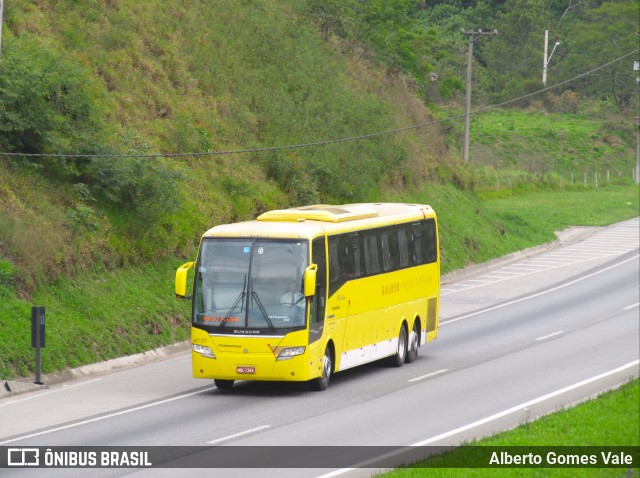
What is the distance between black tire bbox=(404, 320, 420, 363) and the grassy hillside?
5.81 m

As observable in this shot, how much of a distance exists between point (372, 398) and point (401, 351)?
474cm

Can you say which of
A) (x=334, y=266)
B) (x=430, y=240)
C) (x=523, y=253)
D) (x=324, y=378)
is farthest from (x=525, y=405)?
(x=523, y=253)

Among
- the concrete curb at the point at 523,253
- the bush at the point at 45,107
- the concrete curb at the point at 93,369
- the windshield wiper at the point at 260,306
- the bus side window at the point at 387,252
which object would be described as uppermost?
the bush at the point at 45,107

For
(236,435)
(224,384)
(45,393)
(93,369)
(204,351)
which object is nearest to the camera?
(236,435)

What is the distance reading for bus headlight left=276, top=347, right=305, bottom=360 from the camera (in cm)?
2262

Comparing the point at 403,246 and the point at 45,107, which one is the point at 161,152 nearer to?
the point at 45,107

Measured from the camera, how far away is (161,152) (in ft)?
117

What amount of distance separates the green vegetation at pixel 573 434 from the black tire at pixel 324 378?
4.98 m

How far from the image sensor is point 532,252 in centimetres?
5306

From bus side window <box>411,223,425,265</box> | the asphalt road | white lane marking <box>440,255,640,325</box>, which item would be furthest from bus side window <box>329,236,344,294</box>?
white lane marking <box>440,255,640,325</box>

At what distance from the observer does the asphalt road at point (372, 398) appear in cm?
1922

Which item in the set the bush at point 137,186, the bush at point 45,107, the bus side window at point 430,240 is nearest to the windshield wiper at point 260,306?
the bus side window at point 430,240

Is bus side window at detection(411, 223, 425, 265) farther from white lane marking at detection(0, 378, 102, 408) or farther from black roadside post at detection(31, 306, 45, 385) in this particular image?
black roadside post at detection(31, 306, 45, 385)

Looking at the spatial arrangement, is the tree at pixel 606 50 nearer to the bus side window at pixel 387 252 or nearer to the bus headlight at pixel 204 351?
the bus side window at pixel 387 252
